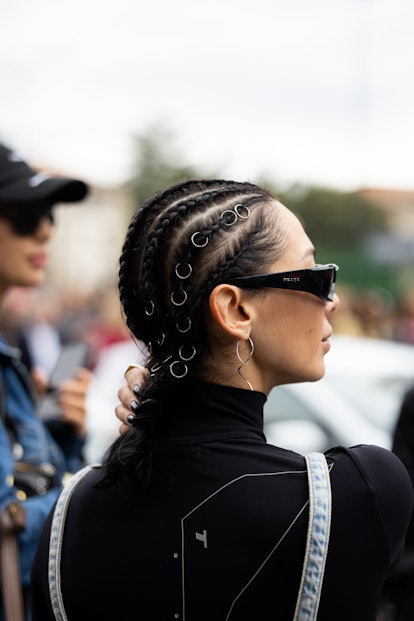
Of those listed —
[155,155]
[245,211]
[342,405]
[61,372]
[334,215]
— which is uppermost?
[155,155]

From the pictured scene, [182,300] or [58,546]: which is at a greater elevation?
[182,300]

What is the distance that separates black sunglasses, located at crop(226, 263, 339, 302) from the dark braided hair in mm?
21

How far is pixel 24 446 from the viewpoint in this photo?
2443 mm

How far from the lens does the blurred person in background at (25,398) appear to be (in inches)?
86.6

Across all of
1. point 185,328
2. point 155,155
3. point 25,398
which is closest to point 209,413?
point 185,328

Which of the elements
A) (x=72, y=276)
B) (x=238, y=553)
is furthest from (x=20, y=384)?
(x=72, y=276)

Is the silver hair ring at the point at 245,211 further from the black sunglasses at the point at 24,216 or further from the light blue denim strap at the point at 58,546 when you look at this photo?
the black sunglasses at the point at 24,216

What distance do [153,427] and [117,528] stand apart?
199 millimetres

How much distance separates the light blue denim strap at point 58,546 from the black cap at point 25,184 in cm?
133

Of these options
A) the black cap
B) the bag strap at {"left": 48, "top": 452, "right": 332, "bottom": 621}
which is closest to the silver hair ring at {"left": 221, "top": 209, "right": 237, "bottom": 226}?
the bag strap at {"left": 48, "top": 452, "right": 332, "bottom": 621}

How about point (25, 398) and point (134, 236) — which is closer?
point (134, 236)

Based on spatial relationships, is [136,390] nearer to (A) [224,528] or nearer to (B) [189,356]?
(B) [189,356]

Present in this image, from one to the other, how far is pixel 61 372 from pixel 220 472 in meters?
1.74

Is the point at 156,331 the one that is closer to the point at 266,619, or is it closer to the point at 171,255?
the point at 171,255
